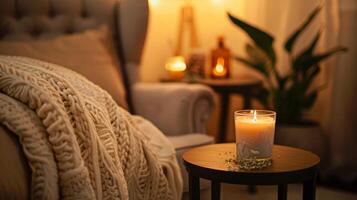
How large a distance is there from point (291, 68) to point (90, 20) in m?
0.99

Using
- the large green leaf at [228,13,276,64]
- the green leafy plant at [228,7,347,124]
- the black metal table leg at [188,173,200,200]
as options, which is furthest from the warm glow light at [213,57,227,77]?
the black metal table leg at [188,173,200,200]

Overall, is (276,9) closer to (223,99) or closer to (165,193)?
(223,99)

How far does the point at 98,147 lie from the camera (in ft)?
4.21

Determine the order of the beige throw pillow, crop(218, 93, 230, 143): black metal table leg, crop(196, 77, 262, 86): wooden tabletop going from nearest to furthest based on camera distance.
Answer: the beige throw pillow
crop(196, 77, 262, 86): wooden tabletop
crop(218, 93, 230, 143): black metal table leg

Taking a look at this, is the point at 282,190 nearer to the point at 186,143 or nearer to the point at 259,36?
the point at 186,143

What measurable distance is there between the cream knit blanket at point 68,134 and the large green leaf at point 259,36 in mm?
1150

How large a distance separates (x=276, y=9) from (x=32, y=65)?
1.82 metres

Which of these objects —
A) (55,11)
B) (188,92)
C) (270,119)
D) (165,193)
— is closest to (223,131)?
(188,92)

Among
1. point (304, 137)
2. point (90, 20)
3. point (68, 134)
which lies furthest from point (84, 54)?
point (304, 137)

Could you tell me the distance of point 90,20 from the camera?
240 cm

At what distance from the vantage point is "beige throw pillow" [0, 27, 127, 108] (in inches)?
78.3

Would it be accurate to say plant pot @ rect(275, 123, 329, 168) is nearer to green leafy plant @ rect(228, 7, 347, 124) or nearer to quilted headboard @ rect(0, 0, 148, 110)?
green leafy plant @ rect(228, 7, 347, 124)

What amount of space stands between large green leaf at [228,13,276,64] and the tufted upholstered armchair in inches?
17.3

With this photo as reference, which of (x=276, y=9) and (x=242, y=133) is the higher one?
(x=276, y=9)
